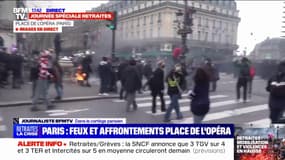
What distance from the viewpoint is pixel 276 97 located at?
2.39 meters

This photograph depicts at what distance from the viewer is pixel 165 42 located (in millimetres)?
1950

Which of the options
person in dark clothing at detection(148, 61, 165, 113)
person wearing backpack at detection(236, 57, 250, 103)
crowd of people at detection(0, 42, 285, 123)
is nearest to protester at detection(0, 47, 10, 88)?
crowd of people at detection(0, 42, 285, 123)

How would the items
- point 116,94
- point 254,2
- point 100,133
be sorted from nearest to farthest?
point 100,133
point 254,2
point 116,94

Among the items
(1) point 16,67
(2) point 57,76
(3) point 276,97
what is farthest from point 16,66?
(3) point 276,97

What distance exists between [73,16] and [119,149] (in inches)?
37.2

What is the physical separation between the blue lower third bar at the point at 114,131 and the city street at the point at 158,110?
0.10 meters

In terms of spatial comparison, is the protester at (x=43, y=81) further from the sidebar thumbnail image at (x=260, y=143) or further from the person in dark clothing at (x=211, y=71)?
the sidebar thumbnail image at (x=260, y=143)

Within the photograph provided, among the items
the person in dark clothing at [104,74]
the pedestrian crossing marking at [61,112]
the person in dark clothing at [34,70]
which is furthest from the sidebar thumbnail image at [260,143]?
the person in dark clothing at [34,70]

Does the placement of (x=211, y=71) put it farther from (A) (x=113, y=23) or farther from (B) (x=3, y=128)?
(B) (x=3, y=128)

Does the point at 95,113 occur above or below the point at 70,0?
below

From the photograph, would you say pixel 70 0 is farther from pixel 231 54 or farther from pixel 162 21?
pixel 231 54

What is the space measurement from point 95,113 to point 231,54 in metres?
1.03

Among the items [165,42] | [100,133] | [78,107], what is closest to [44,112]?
[78,107]

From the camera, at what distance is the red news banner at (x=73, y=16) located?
2.01m
